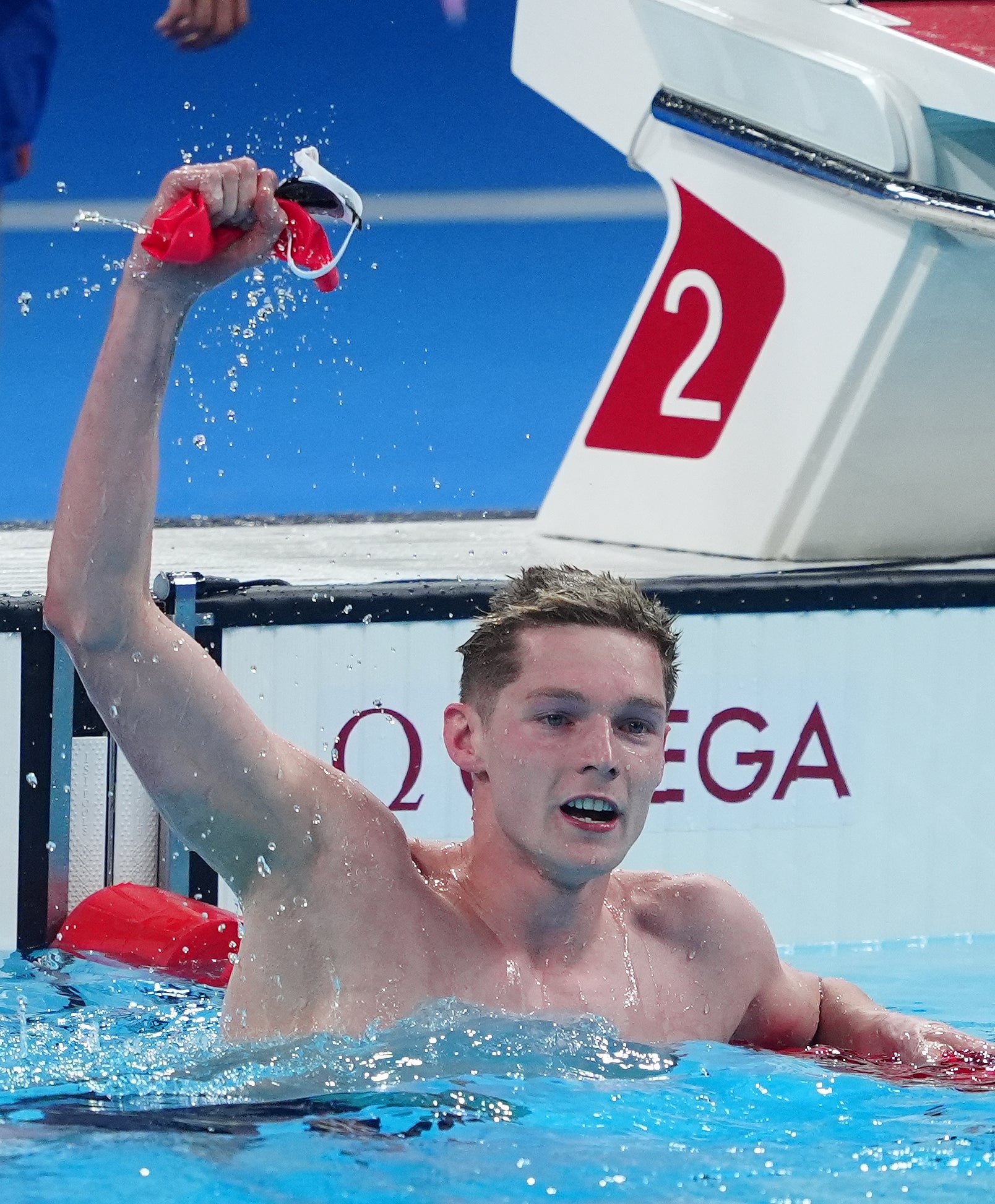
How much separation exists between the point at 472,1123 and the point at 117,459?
2.57 ft

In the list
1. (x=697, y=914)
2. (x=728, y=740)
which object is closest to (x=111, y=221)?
(x=697, y=914)

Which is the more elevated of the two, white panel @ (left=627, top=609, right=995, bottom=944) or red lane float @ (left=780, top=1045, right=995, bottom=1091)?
white panel @ (left=627, top=609, right=995, bottom=944)

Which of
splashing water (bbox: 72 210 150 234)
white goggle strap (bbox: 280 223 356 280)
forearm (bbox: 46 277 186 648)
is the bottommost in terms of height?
forearm (bbox: 46 277 186 648)

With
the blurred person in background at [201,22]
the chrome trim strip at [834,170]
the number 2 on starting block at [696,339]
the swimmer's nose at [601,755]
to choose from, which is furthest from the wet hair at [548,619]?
the number 2 on starting block at [696,339]

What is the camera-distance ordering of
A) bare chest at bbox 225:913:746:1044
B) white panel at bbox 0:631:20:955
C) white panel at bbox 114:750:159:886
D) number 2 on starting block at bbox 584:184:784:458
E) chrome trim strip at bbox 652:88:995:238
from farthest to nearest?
1. number 2 on starting block at bbox 584:184:784:458
2. chrome trim strip at bbox 652:88:995:238
3. white panel at bbox 114:750:159:886
4. white panel at bbox 0:631:20:955
5. bare chest at bbox 225:913:746:1044

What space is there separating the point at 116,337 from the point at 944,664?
241 centimetres

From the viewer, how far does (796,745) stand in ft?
11.3

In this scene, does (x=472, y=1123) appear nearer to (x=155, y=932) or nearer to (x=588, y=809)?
(x=588, y=809)

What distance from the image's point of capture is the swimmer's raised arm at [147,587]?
1513 millimetres

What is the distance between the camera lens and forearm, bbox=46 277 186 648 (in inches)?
59.5

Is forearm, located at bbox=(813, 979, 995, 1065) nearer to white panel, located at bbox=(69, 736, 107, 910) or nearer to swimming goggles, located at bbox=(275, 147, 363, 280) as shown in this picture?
swimming goggles, located at bbox=(275, 147, 363, 280)

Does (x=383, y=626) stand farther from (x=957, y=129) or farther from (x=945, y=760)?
(x=957, y=129)

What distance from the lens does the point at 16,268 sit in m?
6.27

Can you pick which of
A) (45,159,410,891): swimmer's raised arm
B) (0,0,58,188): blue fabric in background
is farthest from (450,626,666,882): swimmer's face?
(0,0,58,188): blue fabric in background
